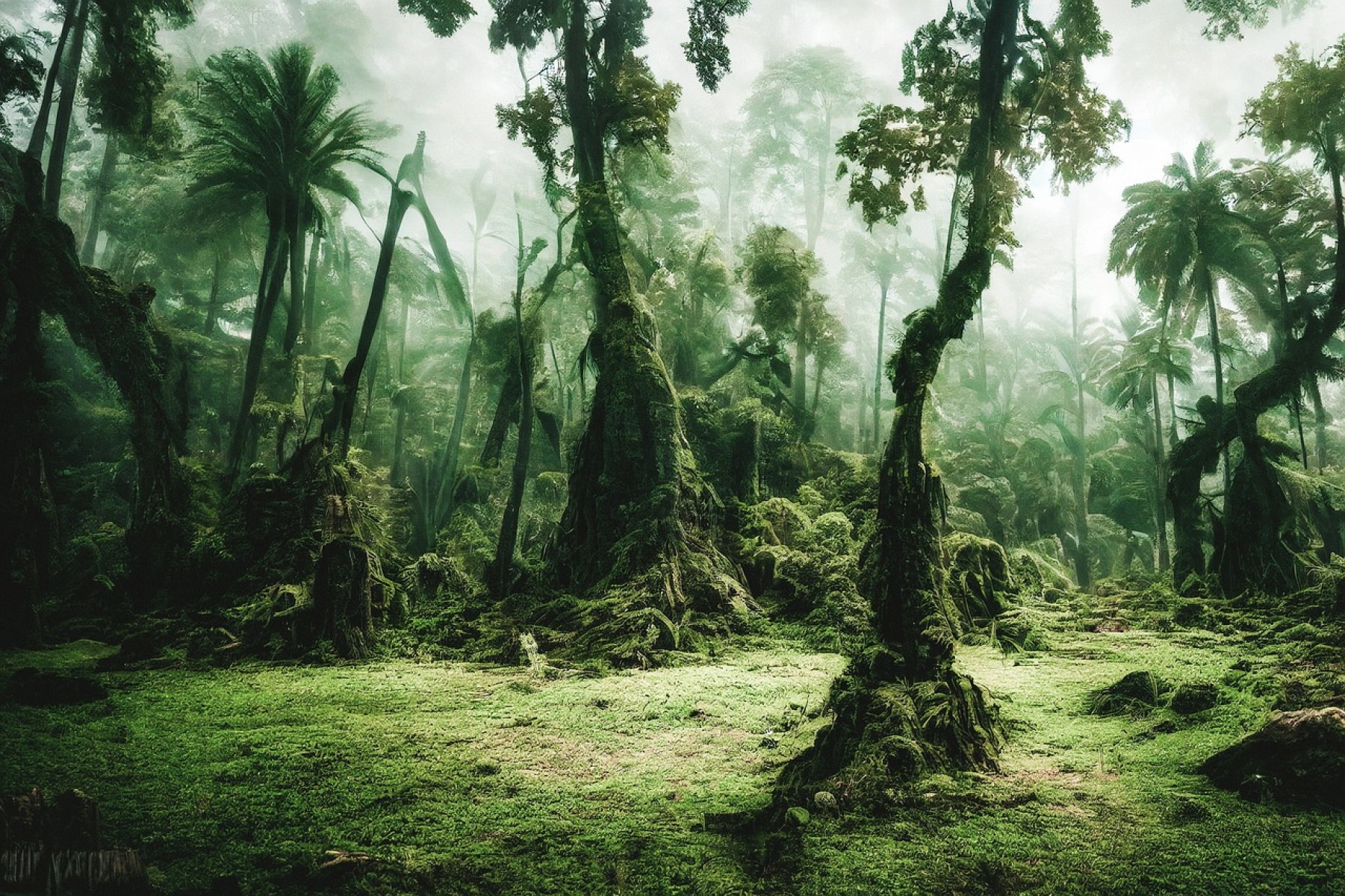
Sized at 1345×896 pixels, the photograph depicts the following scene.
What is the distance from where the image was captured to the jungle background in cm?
297

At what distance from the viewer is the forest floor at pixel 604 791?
2.60m

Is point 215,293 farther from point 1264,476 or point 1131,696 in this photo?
point 1264,476

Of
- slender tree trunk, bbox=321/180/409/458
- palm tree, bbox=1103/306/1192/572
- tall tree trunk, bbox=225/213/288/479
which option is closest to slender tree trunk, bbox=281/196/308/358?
tall tree trunk, bbox=225/213/288/479

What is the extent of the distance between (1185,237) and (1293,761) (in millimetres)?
20221

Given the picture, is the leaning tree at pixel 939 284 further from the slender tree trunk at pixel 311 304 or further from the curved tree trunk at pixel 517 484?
the slender tree trunk at pixel 311 304

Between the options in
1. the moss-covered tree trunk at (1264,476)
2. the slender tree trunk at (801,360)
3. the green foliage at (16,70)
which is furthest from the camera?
the slender tree trunk at (801,360)

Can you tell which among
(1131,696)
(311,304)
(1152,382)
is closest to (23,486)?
(1131,696)

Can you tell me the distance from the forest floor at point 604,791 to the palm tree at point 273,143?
10.6 m

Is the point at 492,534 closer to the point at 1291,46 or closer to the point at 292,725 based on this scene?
the point at 292,725

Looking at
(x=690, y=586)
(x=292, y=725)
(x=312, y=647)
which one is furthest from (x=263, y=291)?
(x=292, y=725)

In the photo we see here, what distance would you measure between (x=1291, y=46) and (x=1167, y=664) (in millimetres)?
13468

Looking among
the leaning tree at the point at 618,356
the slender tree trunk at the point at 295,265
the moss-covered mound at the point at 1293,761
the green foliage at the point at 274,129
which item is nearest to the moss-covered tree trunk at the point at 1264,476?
the leaning tree at the point at 618,356

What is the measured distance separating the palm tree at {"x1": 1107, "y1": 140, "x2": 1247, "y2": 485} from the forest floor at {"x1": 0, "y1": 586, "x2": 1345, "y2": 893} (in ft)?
52.4

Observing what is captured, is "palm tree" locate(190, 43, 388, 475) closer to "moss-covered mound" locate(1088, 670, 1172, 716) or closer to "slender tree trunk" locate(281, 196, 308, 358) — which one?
"slender tree trunk" locate(281, 196, 308, 358)
